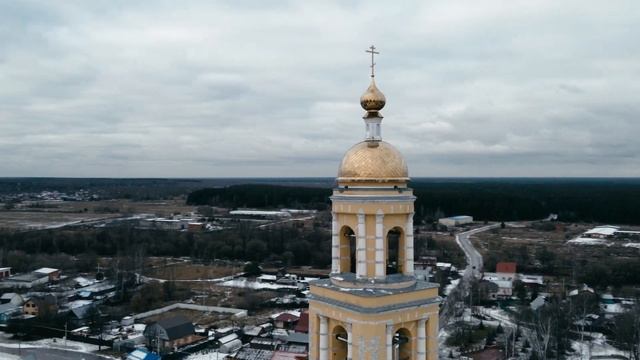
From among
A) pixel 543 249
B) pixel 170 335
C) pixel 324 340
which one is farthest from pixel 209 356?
pixel 543 249

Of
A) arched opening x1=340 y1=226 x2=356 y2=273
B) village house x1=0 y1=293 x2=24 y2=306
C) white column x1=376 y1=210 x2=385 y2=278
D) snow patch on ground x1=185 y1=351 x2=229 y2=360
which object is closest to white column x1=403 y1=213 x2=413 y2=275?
white column x1=376 y1=210 x2=385 y2=278

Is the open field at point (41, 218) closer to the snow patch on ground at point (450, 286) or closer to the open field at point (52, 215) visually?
the open field at point (52, 215)

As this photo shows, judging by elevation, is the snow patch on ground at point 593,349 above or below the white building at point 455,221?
below

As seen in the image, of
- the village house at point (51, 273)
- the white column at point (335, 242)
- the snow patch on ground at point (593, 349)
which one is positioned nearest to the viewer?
the white column at point (335, 242)

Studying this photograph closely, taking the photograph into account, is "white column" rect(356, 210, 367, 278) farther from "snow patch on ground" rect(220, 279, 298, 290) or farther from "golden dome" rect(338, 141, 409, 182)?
"snow patch on ground" rect(220, 279, 298, 290)

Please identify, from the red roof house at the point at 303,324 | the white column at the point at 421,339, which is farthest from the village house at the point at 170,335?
the white column at the point at 421,339

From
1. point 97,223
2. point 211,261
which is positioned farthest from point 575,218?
point 97,223

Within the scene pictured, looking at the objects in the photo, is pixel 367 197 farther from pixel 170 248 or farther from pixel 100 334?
pixel 170 248
